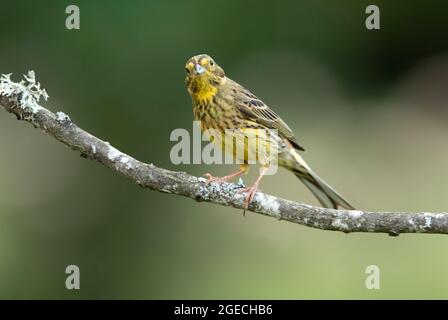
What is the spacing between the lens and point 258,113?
5074 millimetres

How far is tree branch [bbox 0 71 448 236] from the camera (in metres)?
3.84

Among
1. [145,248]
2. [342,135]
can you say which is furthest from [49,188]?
[342,135]

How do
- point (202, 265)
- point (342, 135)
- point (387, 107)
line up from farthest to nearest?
point (387, 107) < point (342, 135) < point (202, 265)

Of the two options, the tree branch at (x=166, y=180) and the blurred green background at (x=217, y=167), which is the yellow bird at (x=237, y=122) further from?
the blurred green background at (x=217, y=167)

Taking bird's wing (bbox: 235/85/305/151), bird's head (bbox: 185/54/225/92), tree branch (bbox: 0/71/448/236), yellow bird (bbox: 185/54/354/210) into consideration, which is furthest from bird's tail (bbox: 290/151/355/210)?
tree branch (bbox: 0/71/448/236)

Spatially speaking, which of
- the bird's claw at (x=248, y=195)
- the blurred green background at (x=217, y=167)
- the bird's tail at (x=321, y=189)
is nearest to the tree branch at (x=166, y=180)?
the bird's claw at (x=248, y=195)

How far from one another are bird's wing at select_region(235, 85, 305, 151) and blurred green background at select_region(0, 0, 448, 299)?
176 centimetres

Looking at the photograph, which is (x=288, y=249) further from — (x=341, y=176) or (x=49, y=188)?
(x=49, y=188)

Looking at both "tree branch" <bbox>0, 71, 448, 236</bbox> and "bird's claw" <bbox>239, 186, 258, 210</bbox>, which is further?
"bird's claw" <bbox>239, 186, 258, 210</bbox>

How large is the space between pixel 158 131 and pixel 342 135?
2.00 metres

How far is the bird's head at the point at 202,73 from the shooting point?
475 cm

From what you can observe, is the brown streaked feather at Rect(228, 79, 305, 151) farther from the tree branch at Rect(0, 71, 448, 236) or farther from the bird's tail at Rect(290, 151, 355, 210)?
the tree branch at Rect(0, 71, 448, 236)

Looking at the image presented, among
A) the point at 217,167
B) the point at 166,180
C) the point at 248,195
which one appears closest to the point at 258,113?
the point at 248,195

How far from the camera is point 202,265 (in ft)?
23.3
